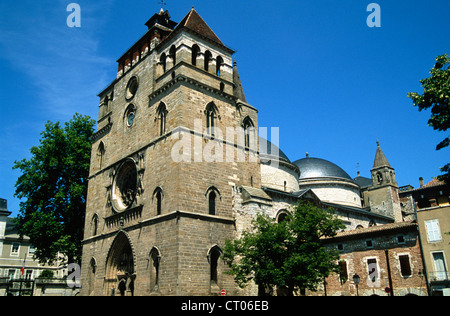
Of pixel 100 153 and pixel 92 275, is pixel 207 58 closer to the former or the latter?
pixel 100 153

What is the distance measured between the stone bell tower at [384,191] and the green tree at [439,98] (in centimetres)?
2793

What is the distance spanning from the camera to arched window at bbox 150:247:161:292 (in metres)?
19.9

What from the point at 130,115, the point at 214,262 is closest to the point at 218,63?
the point at 130,115

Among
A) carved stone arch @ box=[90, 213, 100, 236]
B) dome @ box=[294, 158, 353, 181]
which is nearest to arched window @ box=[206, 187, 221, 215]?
carved stone arch @ box=[90, 213, 100, 236]

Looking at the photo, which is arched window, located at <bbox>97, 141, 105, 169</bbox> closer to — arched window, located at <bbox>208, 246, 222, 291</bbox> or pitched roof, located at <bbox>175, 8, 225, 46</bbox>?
pitched roof, located at <bbox>175, 8, 225, 46</bbox>

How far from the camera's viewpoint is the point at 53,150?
2944 centimetres

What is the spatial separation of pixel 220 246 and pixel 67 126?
19.2 meters

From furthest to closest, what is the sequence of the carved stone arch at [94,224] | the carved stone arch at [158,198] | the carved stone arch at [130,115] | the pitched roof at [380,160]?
the pitched roof at [380,160] < the carved stone arch at [94,224] < the carved stone arch at [130,115] < the carved stone arch at [158,198]

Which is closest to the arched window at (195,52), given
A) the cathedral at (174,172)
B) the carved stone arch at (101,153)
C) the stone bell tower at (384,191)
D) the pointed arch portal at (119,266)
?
the cathedral at (174,172)

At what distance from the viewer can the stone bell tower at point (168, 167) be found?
19.8 meters

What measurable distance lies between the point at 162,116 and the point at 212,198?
21.0 ft

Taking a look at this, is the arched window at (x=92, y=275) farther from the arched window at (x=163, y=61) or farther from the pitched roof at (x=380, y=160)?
the pitched roof at (x=380, y=160)
